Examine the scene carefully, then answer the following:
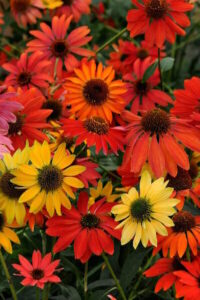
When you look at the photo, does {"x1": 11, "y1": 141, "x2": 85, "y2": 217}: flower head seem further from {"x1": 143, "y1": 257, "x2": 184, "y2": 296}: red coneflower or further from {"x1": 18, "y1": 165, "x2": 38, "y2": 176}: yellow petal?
{"x1": 143, "y1": 257, "x2": 184, "y2": 296}: red coneflower

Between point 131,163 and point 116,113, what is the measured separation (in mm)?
220

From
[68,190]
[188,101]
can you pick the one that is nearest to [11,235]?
[68,190]

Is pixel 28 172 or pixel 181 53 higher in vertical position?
pixel 181 53

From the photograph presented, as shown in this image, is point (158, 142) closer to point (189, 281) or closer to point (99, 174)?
point (99, 174)

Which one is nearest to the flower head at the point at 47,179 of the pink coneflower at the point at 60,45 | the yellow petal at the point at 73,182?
the yellow petal at the point at 73,182

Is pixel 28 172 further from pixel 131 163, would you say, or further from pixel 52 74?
pixel 52 74

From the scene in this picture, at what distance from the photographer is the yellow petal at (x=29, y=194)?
28.2 inches

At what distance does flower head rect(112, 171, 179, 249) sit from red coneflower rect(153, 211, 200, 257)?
0.07 m

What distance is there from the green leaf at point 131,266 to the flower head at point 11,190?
0.18 metres

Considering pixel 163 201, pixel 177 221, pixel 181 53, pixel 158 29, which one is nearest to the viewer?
pixel 163 201

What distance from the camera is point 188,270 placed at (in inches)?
29.7

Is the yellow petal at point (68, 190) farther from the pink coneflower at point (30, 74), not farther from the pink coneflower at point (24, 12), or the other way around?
the pink coneflower at point (24, 12)

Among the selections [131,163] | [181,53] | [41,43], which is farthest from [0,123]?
[181,53]

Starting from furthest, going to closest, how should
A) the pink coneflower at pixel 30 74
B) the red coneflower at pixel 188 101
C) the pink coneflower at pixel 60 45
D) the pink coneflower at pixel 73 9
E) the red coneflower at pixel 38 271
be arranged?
the pink coneflower at pixel 73 9, the pink coneflower at pixel 60 45, the pink coneflower at pixel 30 74, the red coneflower at pixel 188 101, the red coneflower at pixel 38 271
